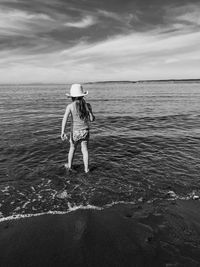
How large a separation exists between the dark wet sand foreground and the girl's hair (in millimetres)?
3326

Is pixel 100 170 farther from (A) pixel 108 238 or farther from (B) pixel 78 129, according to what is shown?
(A) pixel 108 238

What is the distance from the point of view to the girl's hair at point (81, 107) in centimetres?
785

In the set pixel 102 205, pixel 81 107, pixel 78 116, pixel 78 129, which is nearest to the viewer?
pixel 102 205

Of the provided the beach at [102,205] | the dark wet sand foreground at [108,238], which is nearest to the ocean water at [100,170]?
the beach at [102,205]

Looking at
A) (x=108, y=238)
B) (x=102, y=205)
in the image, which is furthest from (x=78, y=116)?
(x=108, y=238)

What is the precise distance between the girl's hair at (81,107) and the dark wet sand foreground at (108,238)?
3.33 meters

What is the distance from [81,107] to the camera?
793cm

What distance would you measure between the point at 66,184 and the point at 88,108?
273cm

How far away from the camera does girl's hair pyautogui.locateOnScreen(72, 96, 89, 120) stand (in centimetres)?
785

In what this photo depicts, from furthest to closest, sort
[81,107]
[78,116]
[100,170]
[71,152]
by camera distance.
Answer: [100,170] → [71,152] → [78,116] → [81,107]

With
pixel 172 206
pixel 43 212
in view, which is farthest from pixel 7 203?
pixel 172 206

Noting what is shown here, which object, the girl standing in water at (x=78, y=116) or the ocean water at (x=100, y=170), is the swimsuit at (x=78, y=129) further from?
the ocean water at (x=100, y=170)

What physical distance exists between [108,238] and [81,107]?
→ 14.4 ft

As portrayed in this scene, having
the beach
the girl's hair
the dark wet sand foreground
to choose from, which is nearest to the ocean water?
the beach
